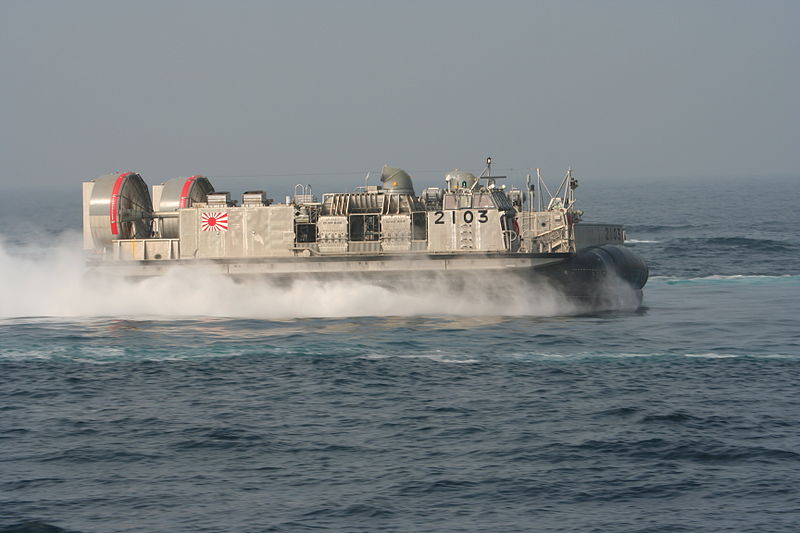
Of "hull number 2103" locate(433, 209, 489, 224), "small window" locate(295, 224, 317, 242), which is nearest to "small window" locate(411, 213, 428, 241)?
"hull number 2103" locate(433, 209, 489, 224)

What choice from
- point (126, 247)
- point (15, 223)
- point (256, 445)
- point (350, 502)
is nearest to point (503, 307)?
point (126, 247)

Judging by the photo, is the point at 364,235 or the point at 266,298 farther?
the point at 364,235

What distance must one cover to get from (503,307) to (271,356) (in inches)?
392

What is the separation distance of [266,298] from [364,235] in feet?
14.0

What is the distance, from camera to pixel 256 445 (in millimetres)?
19641

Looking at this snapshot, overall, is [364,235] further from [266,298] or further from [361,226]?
[266,298]

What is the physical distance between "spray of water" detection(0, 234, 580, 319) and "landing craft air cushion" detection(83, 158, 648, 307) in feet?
1.32

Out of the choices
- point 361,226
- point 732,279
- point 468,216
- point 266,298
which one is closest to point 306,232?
point 361,226

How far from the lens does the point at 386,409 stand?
2203cm

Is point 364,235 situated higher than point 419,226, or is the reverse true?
point 419,226

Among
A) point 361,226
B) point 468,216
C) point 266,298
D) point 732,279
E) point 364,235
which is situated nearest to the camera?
point 468,216

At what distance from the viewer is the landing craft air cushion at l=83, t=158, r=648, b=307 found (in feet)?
115

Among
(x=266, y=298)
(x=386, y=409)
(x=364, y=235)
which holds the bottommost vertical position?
(x=386, y=409)

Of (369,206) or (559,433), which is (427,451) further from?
(369,206)
